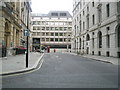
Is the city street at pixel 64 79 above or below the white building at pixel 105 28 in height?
below

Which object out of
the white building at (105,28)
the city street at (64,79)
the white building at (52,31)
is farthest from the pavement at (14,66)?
the white building at (52,31)

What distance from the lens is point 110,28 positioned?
2700cm

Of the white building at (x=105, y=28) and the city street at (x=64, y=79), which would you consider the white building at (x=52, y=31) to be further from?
the city street at (x=64, y=79)

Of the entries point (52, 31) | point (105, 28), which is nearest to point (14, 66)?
point (105, 28)

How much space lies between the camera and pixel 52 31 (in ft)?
284

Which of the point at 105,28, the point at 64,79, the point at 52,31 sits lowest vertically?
the point at 64,79

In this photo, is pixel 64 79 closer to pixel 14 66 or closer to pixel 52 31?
pixel 14 66

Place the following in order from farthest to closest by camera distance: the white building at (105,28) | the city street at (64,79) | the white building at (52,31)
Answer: the white building at (52,31) < the white building at (105,28) < the city street at (64,79)

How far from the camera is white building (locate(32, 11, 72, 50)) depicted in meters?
84.7

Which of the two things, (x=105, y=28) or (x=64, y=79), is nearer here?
(x=64, y=79)

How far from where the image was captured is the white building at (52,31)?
3334 inches

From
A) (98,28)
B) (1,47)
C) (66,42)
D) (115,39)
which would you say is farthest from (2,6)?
(66,42)

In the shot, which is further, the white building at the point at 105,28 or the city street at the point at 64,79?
the white building at the point at 105,28

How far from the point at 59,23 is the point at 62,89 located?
8325 cm
